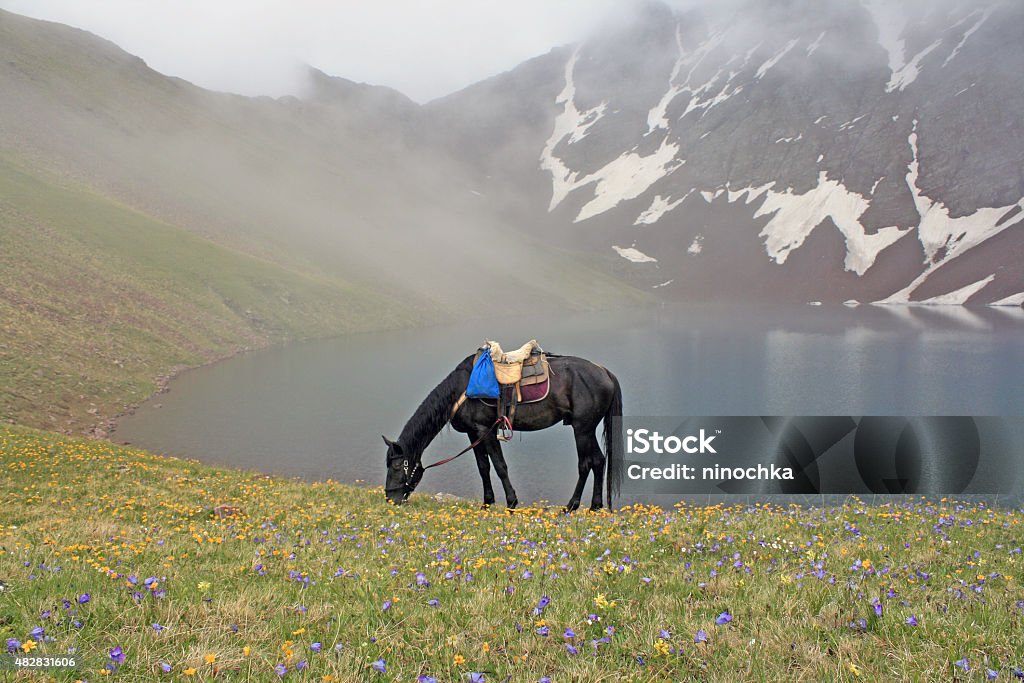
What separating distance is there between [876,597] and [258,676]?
5127mm

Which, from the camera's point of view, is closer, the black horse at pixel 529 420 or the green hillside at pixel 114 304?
the black horse at pixel 529 420

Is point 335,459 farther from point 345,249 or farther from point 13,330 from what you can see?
point 345,249

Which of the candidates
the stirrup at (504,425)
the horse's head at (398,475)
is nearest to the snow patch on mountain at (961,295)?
the stirrup at (504,425)

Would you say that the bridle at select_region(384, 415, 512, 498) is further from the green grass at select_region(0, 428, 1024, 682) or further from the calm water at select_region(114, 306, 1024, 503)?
the calm water at select_region(114, 306, 1024, 503)

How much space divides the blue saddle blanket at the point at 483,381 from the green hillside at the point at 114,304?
27.9m

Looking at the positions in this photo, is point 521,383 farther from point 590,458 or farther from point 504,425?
point 590,458

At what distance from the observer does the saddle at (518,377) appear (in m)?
→ 13.8

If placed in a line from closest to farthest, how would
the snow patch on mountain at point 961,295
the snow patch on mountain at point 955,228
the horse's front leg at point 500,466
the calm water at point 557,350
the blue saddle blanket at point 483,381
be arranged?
the blue saddle blanket at point 483,381 < the horse's front leg at point 500,466 < the calm water at point 557,350 < the snow patch on mountain at point 961,295 < the snow patch on mountain at point 955,228

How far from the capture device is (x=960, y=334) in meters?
83.1

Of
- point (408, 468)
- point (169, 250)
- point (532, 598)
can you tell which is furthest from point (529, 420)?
point (169, 250)

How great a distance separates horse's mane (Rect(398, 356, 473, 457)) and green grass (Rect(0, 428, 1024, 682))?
4.27 metres

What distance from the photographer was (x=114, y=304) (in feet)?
185

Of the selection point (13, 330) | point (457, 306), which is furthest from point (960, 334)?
point (13, 330)

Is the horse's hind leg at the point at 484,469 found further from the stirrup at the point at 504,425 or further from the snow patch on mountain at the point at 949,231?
the snow patch on mountain at the point at 949,231
